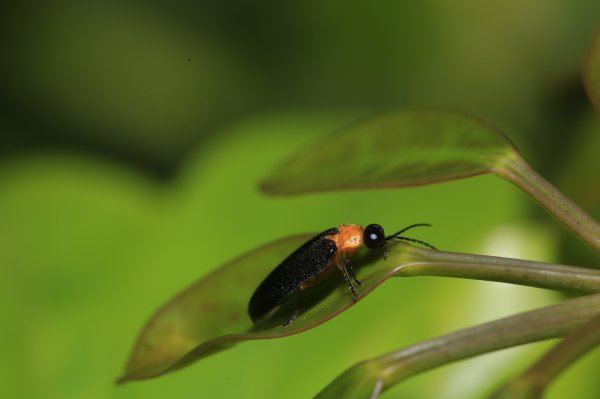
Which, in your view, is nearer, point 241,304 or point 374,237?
point 241,304

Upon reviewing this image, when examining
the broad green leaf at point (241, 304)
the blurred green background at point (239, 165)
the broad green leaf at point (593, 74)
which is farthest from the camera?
the blurred green background at point (239, 165)

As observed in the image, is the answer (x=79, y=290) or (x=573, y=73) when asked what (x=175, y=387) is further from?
(x=573, y=73)

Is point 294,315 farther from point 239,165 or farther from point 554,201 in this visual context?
point 239,165

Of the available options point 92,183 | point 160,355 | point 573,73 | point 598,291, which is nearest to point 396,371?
point 598,291

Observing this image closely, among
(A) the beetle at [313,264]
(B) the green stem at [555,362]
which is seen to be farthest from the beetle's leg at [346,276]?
(B) the green stem at [555,362]

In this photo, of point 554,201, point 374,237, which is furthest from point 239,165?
point 554,201

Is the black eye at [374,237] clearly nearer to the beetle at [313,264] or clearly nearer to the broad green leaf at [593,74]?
the beetle at [313,264]
